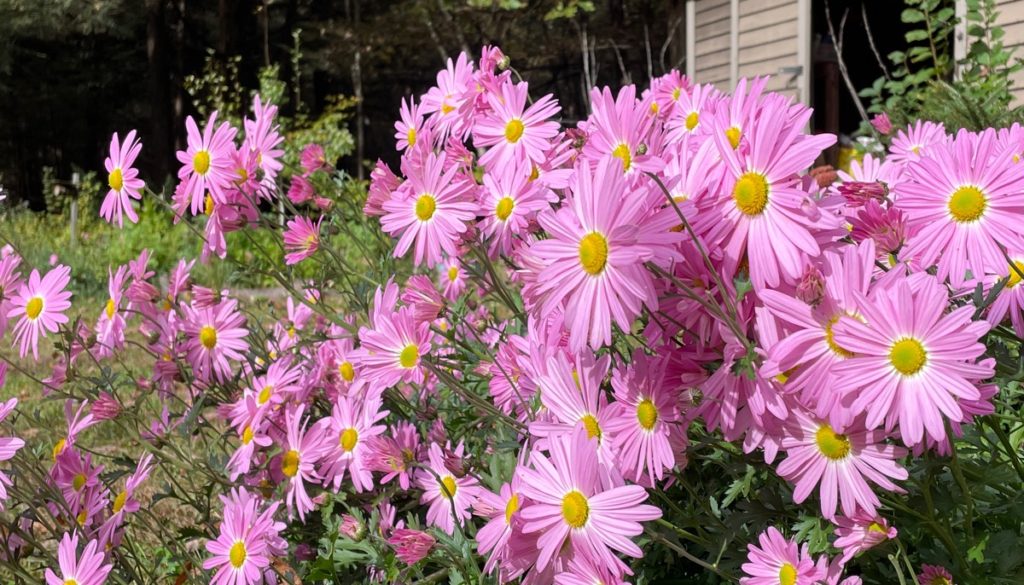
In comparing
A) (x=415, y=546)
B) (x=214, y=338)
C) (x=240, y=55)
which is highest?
(x=240, y=55)

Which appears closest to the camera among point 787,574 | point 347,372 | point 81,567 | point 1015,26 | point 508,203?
point 787,574

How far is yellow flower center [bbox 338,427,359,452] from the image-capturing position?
4.95ft

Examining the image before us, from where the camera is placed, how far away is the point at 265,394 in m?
1.60

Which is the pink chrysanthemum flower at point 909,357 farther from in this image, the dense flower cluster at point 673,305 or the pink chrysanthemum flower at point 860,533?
the pink chrysanthemum flower at point 860,533

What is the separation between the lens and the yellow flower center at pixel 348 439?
151cm

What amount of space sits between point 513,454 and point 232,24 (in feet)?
55.2

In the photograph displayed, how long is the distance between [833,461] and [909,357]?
0.16 metres

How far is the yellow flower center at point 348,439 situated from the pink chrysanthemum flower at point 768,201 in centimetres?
85

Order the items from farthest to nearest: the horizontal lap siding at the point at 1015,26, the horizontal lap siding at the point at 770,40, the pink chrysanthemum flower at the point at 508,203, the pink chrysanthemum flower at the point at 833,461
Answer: the horizontal lap siding at the point at 770,40, the horizontal lap siding at the point at 1015,26, the pink chrysanthemum flower at the point at 508,203, the pink chrysanthemum flower at the point at 833,461

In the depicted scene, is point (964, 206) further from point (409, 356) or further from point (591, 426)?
point (409, 356)

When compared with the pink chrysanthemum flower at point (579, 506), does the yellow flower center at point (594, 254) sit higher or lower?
higher

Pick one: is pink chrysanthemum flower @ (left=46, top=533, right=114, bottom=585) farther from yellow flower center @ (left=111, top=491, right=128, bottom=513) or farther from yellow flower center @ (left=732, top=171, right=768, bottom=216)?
yellow flower center @ (left=732, top=171, right=768, bottom=216)

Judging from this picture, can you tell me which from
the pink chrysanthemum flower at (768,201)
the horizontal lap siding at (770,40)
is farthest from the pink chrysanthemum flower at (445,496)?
the horizontal lap siding at (770,40)

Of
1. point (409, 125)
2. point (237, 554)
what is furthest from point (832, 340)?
point (237, 554)
